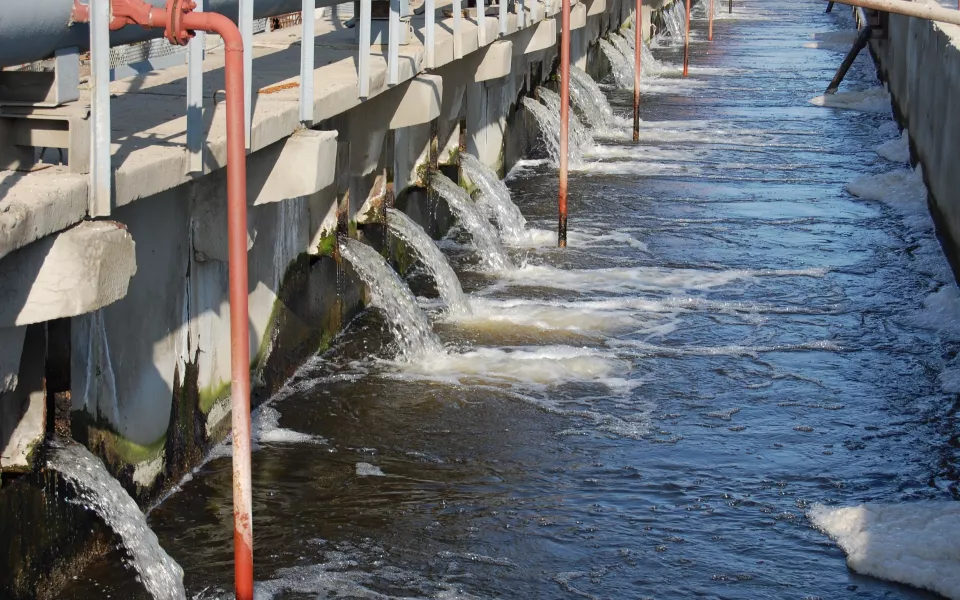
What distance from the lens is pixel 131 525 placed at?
5836mm

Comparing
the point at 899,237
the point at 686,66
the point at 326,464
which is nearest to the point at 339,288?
the point at 326,464

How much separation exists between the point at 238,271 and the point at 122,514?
1620 millimetres

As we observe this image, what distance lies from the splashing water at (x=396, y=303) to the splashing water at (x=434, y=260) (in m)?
0.59

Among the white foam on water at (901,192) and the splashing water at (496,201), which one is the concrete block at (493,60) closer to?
the splashing water at (496,201)

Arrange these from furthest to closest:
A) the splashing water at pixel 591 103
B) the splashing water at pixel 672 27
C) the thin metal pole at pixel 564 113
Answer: the splashing water at pixel 672 27
the splashing water at pixel 591 103
the thin metal pole at pixel 564 113

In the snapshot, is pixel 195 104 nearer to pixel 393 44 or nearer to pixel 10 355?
pixel 10 355

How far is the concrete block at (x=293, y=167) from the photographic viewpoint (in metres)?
6.85

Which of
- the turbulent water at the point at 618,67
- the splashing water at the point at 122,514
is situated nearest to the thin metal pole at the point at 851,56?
the turbulent water at the point at 618,67

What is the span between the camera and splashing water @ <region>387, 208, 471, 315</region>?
32.9ft

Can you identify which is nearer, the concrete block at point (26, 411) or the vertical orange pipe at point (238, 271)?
the vertical orange pipe at point (238, 271)

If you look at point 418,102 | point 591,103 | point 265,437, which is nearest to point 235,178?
point 265,437

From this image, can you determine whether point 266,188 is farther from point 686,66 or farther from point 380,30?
point 686,66

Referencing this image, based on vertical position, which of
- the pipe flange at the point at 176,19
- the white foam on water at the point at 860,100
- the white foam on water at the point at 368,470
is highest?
the pipe flange at the point at 176,19

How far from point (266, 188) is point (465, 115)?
6.40m
